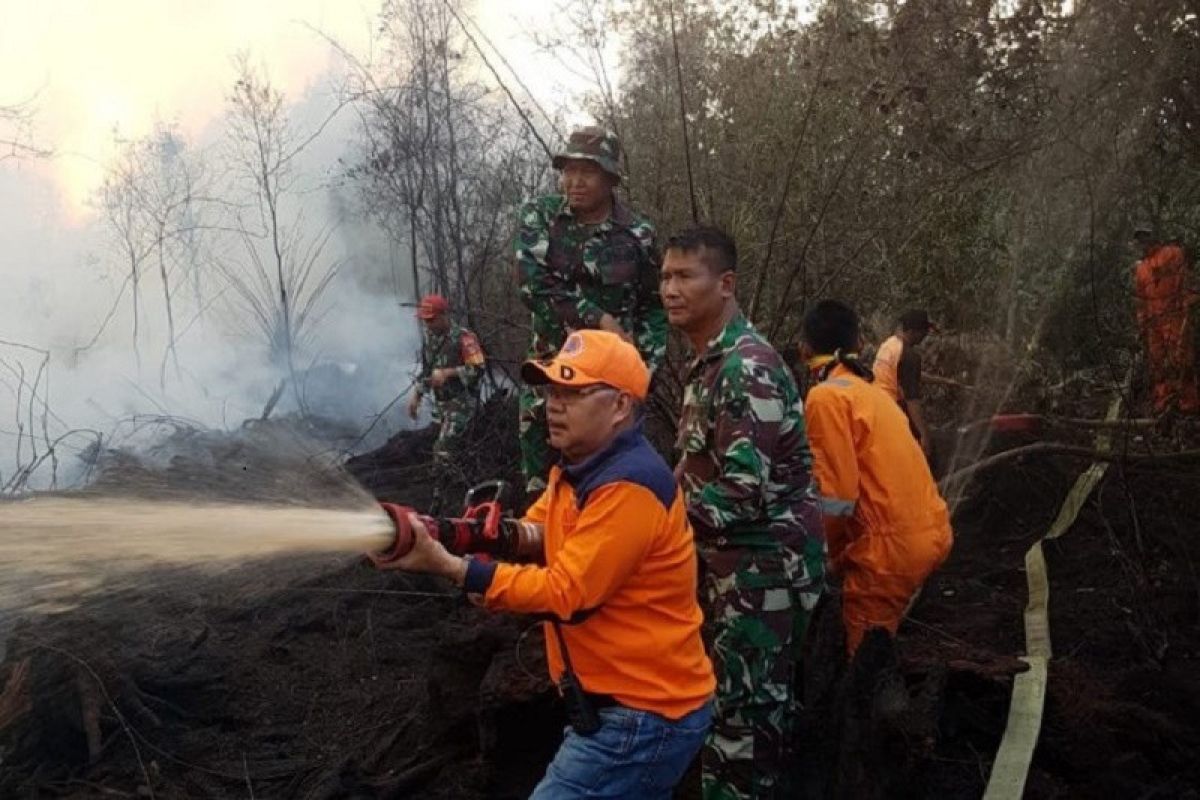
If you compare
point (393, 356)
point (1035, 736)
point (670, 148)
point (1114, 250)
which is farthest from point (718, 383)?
point (393, 356)

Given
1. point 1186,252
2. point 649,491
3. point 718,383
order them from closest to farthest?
point 649,491 → point 718,383 → point 1186,252

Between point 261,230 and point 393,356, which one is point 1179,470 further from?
point 261,230

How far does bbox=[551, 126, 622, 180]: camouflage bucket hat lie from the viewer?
5199 mm

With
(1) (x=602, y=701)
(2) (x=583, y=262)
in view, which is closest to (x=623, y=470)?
(1) (x=602, y=701)

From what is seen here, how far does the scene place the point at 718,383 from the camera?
12.0ft

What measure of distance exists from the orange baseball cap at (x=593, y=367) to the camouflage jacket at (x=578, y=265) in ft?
7.97

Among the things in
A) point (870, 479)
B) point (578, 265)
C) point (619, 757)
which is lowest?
point (619, 757)

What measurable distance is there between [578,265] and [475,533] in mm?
2642

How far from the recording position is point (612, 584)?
2730 mm

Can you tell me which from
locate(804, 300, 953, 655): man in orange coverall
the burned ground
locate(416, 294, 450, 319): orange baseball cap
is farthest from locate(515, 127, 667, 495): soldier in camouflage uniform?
locate(416, 294, 450, 319): orange baseball cap

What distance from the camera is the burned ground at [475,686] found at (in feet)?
14.2

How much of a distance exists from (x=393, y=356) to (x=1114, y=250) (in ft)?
62.0

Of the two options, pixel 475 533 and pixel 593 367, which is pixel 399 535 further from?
pixel 593 367

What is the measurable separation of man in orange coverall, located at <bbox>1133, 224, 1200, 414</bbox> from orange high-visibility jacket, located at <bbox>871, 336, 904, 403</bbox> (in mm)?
Answer: 2156
